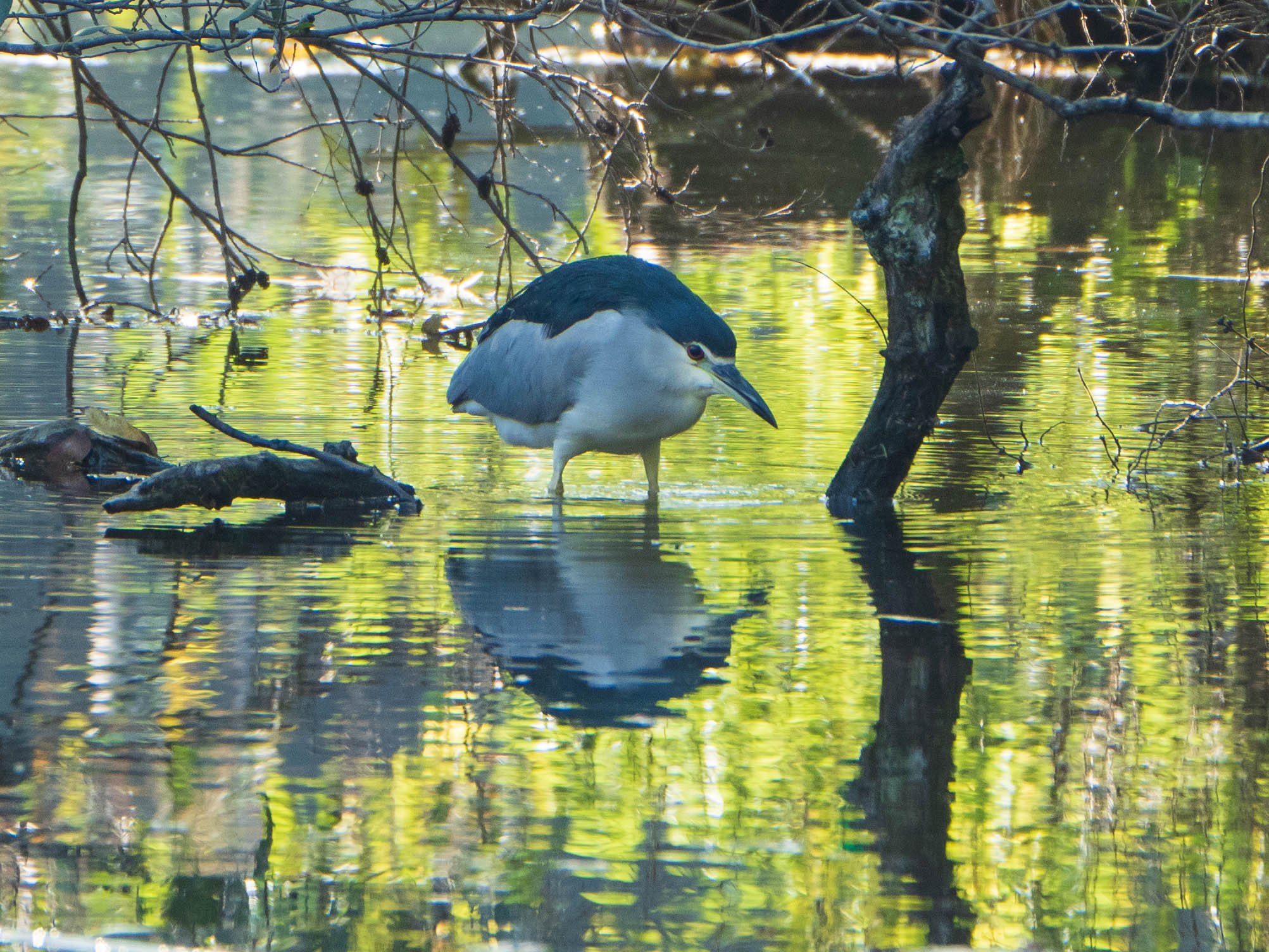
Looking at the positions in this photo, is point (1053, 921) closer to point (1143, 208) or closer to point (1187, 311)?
point (1187, 311)

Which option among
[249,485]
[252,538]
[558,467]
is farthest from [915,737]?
[558,467]

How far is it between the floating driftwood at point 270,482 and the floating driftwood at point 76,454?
0.39 m

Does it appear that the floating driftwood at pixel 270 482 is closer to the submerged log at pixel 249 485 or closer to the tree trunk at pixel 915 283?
the submerged log at pixel 249 485

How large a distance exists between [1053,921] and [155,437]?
4.92m

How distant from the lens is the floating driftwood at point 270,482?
6.25m

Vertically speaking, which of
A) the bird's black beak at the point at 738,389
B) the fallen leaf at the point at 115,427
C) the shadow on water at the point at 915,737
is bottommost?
the shadow on water at the point at 915,737

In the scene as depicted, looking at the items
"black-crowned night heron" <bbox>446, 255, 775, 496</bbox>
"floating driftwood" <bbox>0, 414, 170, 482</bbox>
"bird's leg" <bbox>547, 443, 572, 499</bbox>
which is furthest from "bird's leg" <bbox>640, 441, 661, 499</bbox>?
"floating driftwood" <bbox>0, 414, 170, 482</bbox>

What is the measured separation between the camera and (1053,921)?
3424 millimetres

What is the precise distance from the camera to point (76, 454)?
7.00m

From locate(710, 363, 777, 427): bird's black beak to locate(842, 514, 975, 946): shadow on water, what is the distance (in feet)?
2.07

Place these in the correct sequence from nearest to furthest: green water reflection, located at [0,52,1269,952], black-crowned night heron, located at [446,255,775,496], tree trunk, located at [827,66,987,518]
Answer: green water reflection, located at [0,52,1269,952]
tree trunk, located at [827,66,987,518]
black-crowned night heron, located at [446,255,775,496]

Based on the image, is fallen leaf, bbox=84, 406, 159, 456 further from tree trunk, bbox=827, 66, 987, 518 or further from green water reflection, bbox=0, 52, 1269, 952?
tree trunk, bbox=827, 66, 987, 518

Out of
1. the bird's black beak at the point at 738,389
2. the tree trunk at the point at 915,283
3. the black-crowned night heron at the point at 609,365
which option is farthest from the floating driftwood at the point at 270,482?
the tree trunk at the point at 915,283

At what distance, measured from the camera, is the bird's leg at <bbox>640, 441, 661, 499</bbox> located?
694cm
